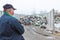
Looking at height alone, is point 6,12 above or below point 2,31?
above

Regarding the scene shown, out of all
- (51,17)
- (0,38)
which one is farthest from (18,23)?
(51,17)

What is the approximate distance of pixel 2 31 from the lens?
4488 millimetres

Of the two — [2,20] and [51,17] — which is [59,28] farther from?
[2,20]

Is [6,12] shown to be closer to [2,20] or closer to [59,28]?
[2,20]

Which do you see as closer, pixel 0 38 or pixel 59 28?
pixel 0 38

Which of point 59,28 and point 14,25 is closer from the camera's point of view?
point 14,25

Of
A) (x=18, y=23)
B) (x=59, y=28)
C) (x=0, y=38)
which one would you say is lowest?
(x=59, y=28)

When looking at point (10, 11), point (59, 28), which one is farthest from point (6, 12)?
point (59, 28)

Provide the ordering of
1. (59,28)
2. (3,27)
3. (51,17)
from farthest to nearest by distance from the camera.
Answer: (59,28) → (51,17) → (3,27)

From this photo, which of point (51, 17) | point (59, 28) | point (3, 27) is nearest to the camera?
point (3, 27)

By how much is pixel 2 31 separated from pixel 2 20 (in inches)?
8.8

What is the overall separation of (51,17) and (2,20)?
16.2 metres

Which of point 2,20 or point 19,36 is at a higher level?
point 2,20

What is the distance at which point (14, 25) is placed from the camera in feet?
14.8
